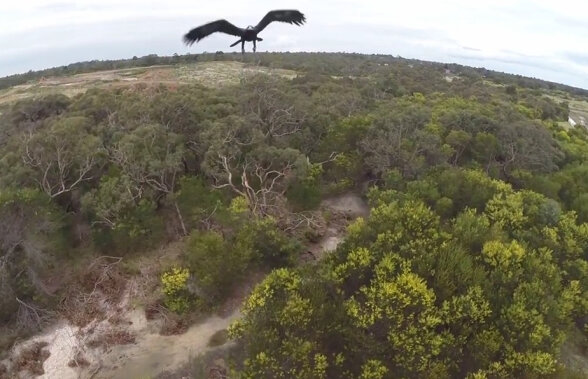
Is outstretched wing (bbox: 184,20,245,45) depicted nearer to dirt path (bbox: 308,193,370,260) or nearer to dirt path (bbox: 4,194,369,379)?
dirt path (bbox: 4,194,369,379)

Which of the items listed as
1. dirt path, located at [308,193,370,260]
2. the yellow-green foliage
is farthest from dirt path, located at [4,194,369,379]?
dirt path, located at [308,193,370,260]

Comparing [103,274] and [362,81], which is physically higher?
Answer: [362,81]

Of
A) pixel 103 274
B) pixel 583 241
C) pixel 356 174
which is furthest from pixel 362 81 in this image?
pixel 103 274

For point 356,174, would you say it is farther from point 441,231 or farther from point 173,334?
point 173,334

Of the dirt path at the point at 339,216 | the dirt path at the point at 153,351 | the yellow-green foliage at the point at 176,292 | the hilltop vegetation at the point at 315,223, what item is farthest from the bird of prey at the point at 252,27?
the dirt path at the point at 339,216

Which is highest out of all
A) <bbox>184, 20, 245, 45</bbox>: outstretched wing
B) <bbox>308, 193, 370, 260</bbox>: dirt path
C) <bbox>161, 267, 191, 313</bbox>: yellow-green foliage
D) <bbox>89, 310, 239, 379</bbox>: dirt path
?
<bbox>184, 20, 245, 45</bbox>: outstretched wing

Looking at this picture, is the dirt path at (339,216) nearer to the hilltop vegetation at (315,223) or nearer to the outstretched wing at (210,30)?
the hilltop vegetation at (315,223)

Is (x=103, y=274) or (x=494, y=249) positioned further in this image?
(x=103, y=274)

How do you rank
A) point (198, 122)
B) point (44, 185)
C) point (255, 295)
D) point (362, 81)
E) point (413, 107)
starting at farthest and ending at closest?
point (362, 81), point (413, 107), point (198, 122), point (44, 185), point (255, 295)
